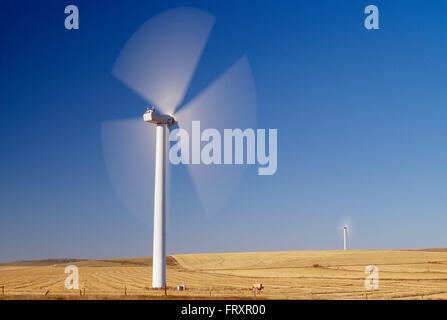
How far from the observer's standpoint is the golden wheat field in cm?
5550

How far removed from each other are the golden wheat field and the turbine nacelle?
18444 millimetres

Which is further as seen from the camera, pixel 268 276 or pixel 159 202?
pixel 268 276

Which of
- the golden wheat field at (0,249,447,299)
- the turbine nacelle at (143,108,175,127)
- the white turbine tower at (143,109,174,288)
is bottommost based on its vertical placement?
the golden wheat field at (0,249,447,299)

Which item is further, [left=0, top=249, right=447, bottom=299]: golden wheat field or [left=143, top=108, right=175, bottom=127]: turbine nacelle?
[left=143, top=108, right=175, bottom=127]: turbine nacelle

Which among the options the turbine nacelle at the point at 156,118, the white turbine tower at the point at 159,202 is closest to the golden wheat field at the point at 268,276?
the white turbine tower at the point at 159,202

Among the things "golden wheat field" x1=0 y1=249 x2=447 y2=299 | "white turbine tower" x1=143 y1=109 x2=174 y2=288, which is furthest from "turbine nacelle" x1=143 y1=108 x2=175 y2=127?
"golden wheat field" x1=0 y1=249 x2=447 y2=299

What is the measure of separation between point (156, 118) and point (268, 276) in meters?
35.1

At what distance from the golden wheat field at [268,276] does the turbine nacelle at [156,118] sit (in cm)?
1844

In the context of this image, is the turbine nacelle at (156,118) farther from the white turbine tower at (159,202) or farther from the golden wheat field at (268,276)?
the golden wheat field at (268,276)

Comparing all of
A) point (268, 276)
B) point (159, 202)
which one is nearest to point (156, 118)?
point (159, 202)

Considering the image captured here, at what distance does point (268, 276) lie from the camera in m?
83.3

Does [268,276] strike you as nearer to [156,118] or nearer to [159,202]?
[159,202]

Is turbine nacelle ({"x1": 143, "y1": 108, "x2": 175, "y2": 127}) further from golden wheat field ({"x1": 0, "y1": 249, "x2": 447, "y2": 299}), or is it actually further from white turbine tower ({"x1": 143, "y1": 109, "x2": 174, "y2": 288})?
golden wheat field ({"x1": 0, "y1": 249, "x2": 447, "y2": 299})
